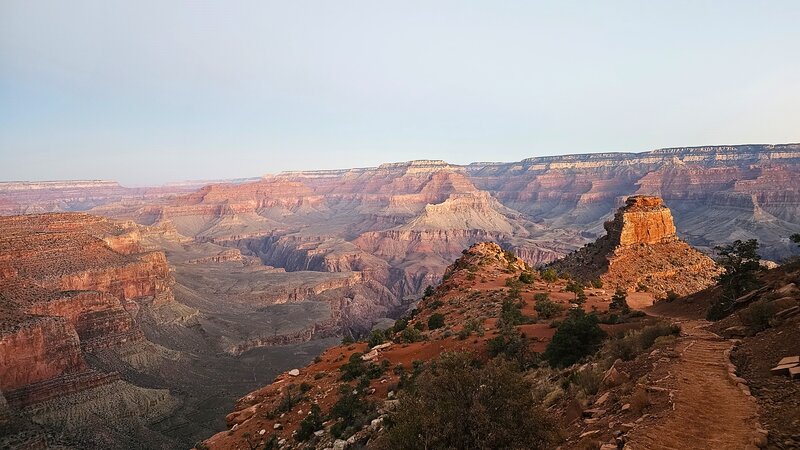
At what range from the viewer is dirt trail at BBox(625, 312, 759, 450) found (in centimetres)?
769

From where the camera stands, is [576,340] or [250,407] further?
[250,407]

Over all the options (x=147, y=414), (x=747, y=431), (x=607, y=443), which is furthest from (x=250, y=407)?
(x=147, y=414)

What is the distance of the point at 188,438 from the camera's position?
4488 cm

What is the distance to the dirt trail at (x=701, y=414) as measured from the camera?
7688 mm

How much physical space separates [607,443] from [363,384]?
13.5 metres

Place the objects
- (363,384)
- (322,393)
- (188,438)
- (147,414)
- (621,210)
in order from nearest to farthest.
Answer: (363,384) < (322,393) < (621,210) < (188,438) < (147,414)

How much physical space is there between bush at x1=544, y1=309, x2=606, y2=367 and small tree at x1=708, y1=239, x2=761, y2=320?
15.3 feet

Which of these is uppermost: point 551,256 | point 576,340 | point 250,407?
point 576,340

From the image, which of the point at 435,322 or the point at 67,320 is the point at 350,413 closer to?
the point at 435,322

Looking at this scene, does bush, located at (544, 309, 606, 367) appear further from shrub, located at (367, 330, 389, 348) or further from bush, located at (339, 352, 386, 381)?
shrub, located at (367, 330, 389, 348)

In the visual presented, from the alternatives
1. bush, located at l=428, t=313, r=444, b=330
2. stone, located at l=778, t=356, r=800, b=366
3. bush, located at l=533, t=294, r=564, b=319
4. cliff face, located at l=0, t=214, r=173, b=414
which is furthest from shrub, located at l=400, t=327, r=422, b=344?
cliff face, located at l=0, t=214, r=173, b=414

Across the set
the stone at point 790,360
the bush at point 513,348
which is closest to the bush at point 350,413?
the bush at point 513,348

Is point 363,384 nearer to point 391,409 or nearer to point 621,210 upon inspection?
point 391,409

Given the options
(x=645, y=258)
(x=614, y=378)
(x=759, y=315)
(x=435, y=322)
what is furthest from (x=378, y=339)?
(x=645, y=258)
